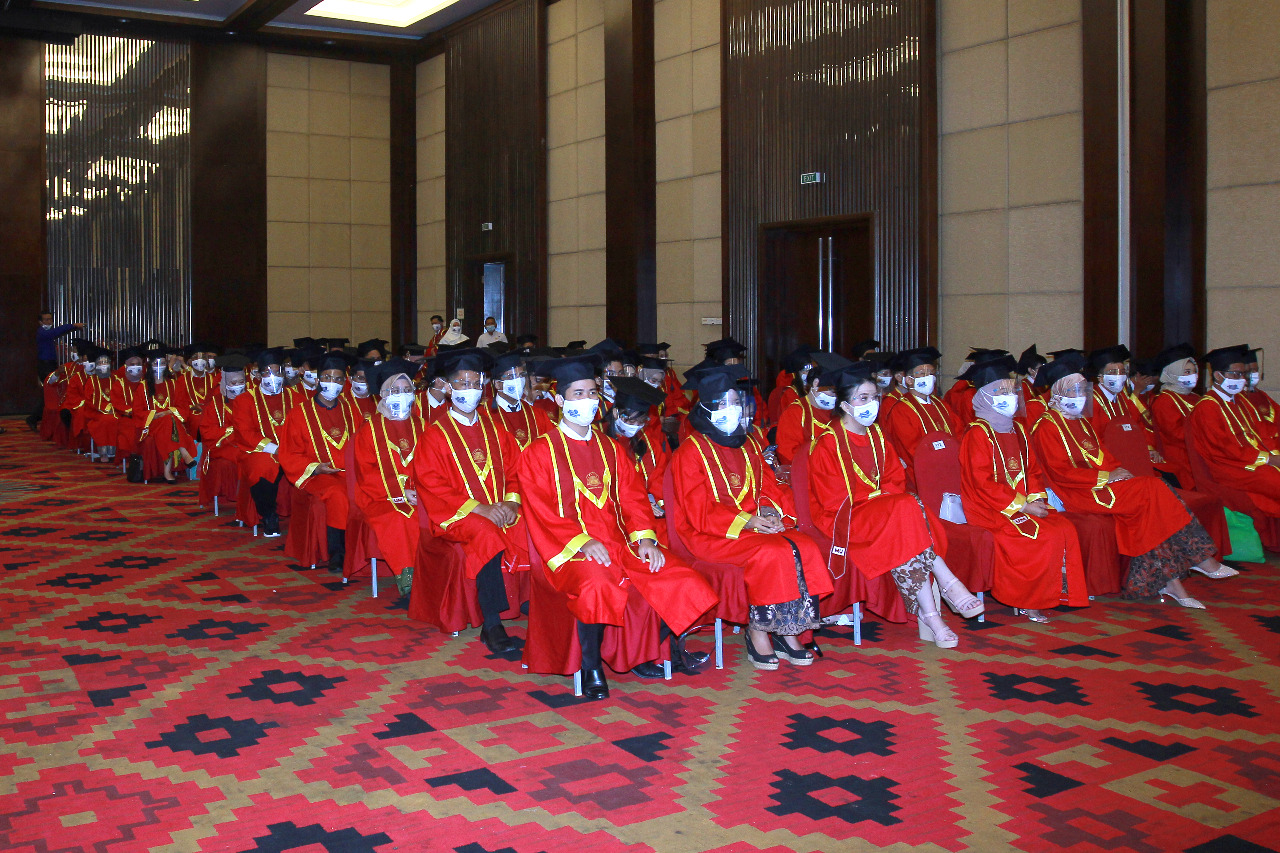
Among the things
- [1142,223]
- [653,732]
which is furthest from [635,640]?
[1142,223]

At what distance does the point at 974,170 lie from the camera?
1077 cm

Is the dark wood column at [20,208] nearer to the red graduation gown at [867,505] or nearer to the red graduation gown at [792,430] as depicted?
the red graduation gown at [792,430]

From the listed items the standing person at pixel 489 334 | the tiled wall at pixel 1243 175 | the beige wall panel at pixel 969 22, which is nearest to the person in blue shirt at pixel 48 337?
the standing person at pixel 489 334

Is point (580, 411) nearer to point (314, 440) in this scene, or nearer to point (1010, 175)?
point (314, 440)

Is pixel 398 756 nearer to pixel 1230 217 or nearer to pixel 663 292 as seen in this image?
pixel 1230 217

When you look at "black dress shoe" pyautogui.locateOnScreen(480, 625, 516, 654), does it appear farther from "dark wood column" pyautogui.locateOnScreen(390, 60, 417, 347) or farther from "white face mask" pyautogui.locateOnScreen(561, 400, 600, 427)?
"dark wood column" pyautogui.locateOnScreen(390, 60, 417, 347)

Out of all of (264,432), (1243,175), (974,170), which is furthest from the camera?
(974,170)

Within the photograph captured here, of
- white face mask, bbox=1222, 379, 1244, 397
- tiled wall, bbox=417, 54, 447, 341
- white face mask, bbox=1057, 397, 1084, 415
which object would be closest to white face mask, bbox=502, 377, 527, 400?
white face mask, bbox=1057, 397, 1084, 415

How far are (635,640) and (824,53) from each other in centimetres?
885

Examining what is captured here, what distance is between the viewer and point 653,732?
433 cm

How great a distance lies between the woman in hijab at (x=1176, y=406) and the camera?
7.82m

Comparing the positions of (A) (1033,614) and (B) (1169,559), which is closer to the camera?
(A) (1033,614)

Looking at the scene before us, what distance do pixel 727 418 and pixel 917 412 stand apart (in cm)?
250

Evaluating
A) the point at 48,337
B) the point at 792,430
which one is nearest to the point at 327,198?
the point at 48,337
